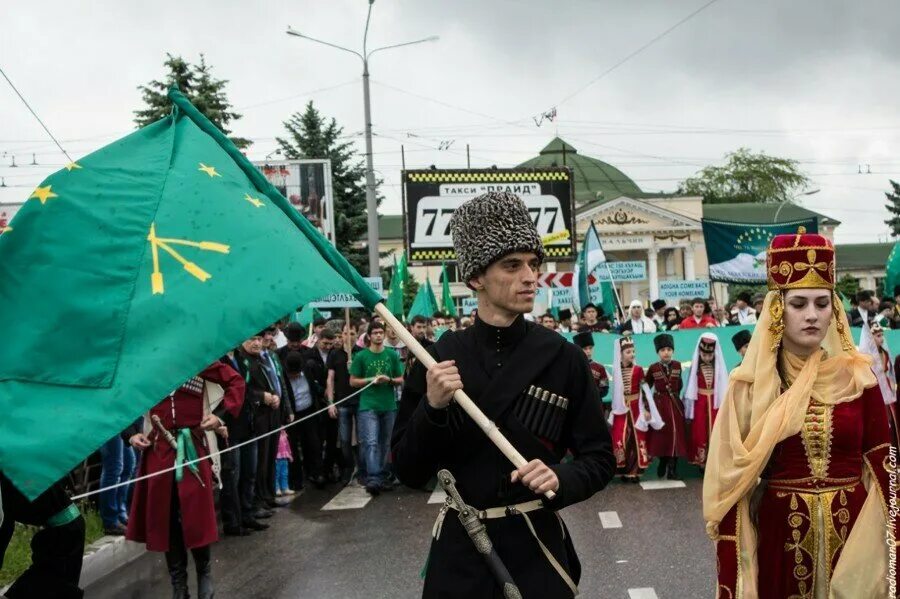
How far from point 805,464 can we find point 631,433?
8495 mm

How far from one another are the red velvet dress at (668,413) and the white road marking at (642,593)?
550 cm

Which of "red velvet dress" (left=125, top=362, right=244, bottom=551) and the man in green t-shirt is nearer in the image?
"red velvet dress" (left=125, top=362, right=244, bottom=551)

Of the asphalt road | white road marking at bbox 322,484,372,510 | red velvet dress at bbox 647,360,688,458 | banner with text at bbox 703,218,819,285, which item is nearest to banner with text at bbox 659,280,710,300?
banner with text at bbox 703,218,819,285

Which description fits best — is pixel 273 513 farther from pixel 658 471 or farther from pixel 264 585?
pixel 658 471

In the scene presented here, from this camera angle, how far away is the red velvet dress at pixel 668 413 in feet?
40.0

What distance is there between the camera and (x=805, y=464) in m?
3.88

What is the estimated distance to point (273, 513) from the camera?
11.0m

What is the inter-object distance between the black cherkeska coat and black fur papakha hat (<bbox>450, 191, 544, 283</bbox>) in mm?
224

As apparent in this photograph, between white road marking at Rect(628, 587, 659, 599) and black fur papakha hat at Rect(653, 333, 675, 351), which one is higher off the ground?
black fur papakha hat at Rect(653, 333, 675, 351)

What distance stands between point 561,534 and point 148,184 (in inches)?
71.9

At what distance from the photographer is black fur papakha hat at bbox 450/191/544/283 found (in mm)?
3350

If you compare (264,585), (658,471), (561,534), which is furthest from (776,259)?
(658,471)

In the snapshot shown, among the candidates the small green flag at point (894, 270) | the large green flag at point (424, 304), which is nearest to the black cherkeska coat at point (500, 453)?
the small green flag at point (894, 270)

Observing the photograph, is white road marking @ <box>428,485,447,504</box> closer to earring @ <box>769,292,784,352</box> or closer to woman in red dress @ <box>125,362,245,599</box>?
woman in red dress @ <box>125,362,245,599</box>
